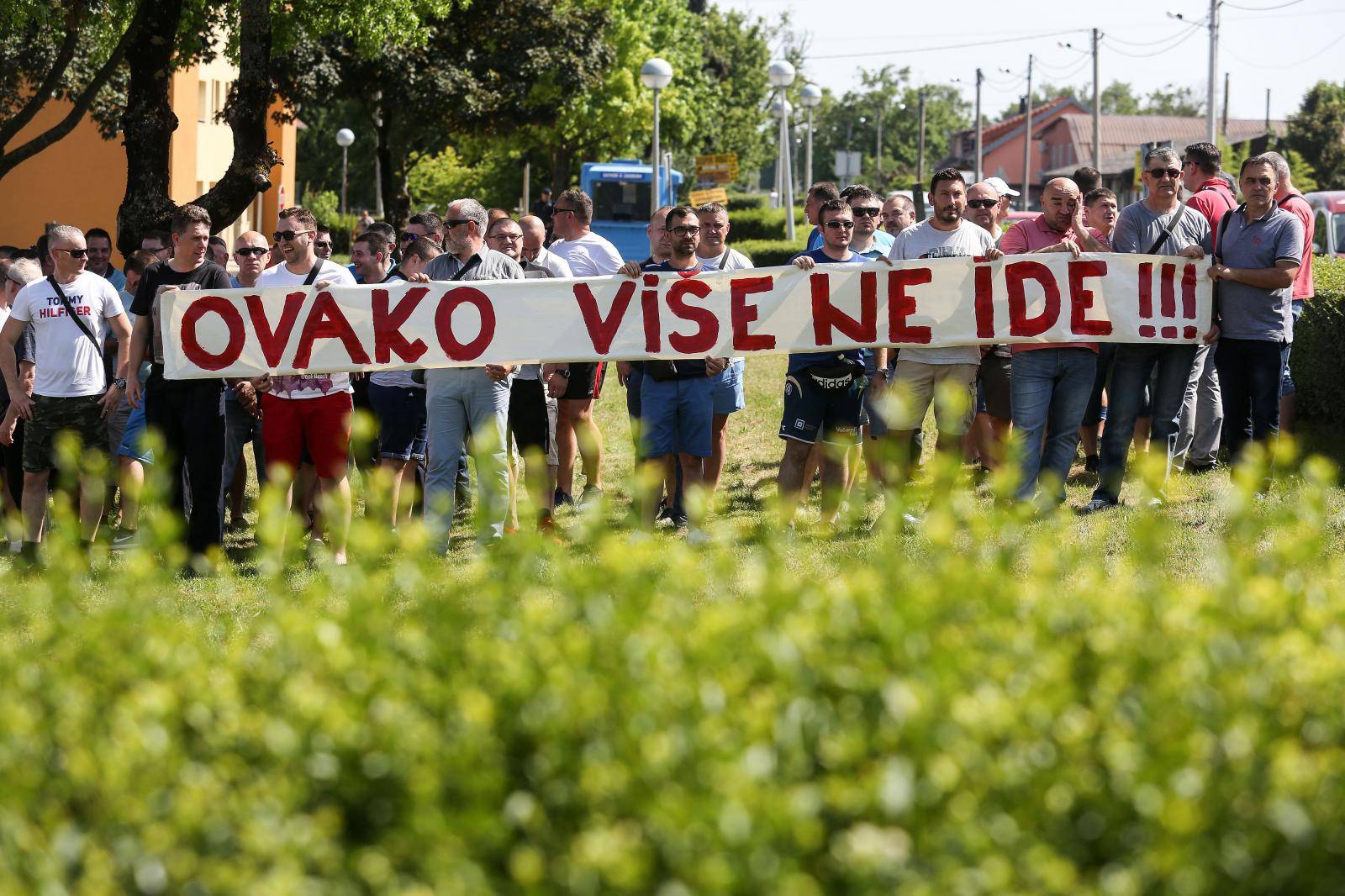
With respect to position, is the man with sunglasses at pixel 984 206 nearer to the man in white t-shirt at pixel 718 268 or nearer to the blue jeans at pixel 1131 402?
the blue jeans at pixel 1131 402

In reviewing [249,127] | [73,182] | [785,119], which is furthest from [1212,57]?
[249,127]

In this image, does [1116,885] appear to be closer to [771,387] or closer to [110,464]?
[110,464]

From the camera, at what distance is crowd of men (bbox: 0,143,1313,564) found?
29.2ft

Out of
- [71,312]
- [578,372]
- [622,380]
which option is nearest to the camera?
[71,312]

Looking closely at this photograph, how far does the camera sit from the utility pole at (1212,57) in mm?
40750

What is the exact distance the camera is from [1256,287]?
363 inches

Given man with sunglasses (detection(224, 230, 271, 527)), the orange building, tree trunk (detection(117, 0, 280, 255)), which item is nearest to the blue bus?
the orange building

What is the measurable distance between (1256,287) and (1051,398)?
1.29 m

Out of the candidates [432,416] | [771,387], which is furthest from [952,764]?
[771,387]

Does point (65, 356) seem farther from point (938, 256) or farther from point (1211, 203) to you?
point (1211, 203)

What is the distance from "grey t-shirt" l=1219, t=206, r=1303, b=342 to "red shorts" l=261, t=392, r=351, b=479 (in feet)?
16.5

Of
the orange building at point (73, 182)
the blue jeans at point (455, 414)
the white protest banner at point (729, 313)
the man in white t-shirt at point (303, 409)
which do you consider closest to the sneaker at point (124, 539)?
the man in white t-shirt at point (303, 409)

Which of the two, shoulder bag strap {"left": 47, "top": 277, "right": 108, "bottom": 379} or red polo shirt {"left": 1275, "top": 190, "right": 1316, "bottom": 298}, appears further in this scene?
red polo shirt {"left": 1275, "top": 190, "right": 1316, "bottom": 298}

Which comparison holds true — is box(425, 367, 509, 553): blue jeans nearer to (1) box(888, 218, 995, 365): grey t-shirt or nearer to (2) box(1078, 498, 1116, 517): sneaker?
(1) box(888, 218, 995, 365): grey t-shirt
